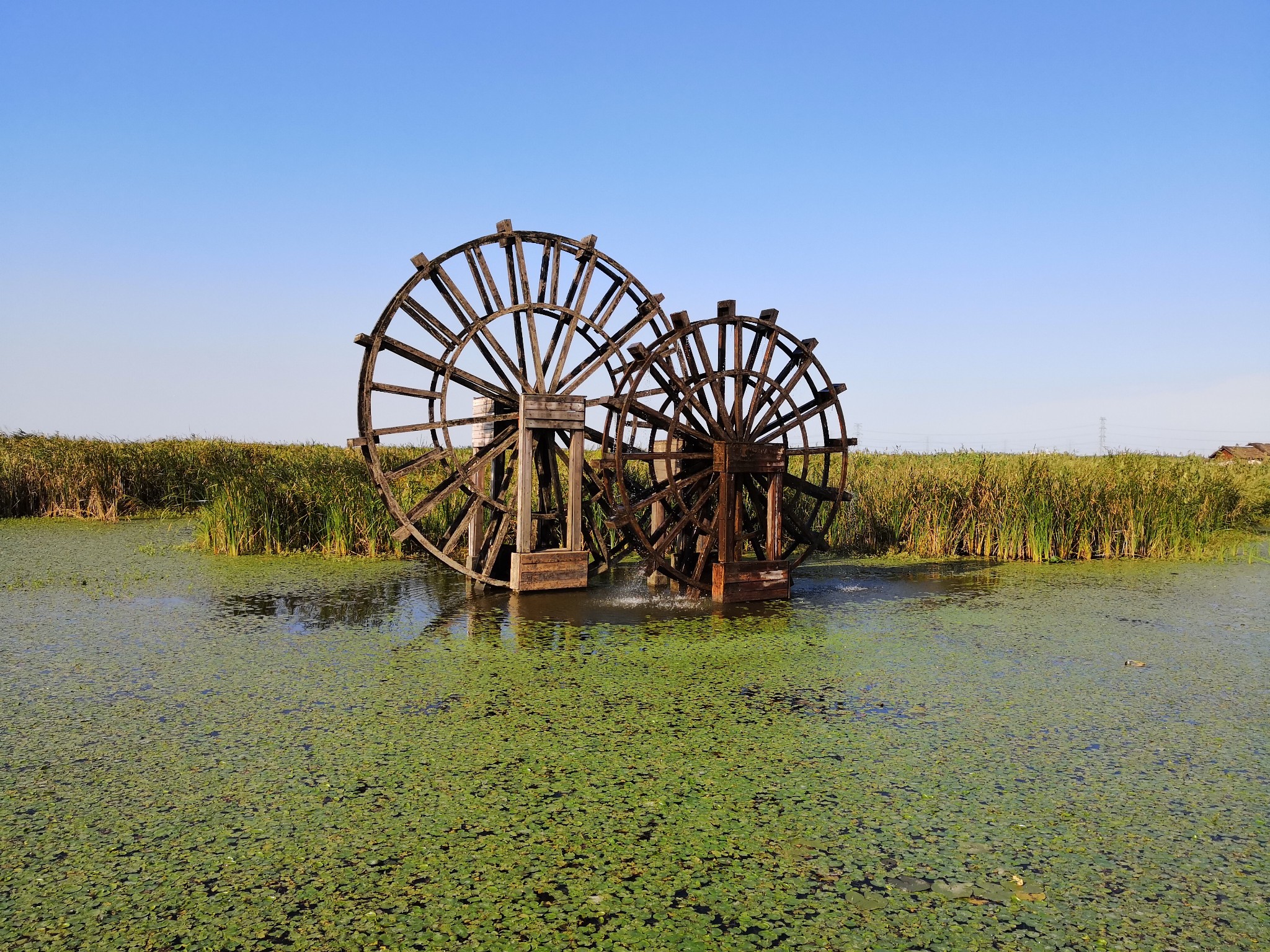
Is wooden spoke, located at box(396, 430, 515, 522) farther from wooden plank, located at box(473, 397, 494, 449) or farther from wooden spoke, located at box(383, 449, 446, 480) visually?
wooden spoke, located at box(383, 449, 446, 480)

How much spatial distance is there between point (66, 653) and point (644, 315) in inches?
213

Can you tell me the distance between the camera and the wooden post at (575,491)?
8.16 m

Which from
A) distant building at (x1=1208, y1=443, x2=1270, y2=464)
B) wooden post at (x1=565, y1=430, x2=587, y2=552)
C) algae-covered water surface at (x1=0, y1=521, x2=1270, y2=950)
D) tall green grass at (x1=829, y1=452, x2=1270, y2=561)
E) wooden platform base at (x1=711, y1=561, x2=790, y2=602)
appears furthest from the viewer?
distant building at (x1=1208, y1=443, x2=1270, y2=464)

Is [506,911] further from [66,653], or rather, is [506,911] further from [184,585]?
[184,585]

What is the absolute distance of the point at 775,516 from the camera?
8055 mm

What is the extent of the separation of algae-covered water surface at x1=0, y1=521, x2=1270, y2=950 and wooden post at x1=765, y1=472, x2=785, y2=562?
4.04 feet

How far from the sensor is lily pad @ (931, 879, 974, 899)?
2.69 meters

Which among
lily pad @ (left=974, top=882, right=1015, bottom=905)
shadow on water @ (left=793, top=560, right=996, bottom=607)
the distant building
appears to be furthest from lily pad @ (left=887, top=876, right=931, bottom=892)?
the distant building

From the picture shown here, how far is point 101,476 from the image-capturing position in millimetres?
14055

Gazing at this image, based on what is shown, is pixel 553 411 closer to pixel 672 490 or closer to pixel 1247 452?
pixel 672 490

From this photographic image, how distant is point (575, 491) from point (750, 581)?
173cm

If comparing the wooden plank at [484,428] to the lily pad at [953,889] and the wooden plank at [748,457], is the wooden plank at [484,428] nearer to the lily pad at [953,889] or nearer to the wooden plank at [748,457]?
the wooden plank at [748,457]

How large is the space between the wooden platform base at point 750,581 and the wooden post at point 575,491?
1.26m

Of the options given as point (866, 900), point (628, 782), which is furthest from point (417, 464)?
point (866, 900)
